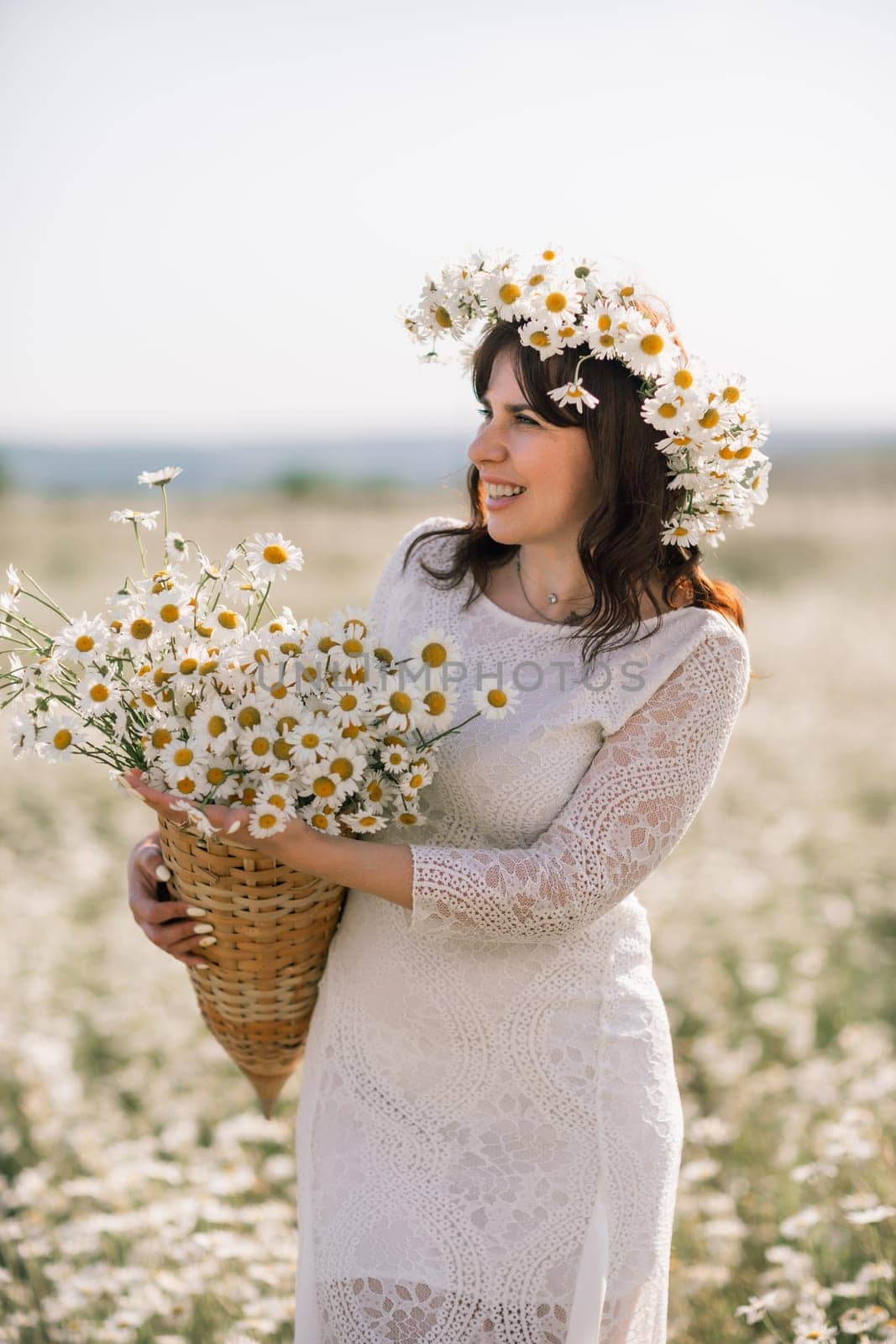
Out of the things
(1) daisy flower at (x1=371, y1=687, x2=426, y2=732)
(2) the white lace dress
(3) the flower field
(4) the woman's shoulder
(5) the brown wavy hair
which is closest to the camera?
(1) daisy flower at (x1=371, y1=687, x2=426, y2=732)

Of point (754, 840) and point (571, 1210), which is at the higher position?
point (571, 1210)

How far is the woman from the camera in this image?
202 cm

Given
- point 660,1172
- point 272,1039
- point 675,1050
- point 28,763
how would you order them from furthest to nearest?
point 28,763
point 675,1050
point 272,1039
point 660,1172

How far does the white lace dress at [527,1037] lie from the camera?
2.02 metres

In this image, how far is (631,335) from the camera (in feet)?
6.64

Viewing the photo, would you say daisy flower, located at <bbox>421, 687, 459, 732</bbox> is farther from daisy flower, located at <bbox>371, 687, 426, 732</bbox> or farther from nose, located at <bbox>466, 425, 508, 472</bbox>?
nose, located at <bbox>466, 425, 508, 472</bbox>

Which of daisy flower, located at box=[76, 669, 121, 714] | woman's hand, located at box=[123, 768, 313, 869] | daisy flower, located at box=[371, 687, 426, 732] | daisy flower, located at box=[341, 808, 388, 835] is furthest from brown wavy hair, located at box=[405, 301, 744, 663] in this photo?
daisy flower, located at box=[76, 669, 121, 714]

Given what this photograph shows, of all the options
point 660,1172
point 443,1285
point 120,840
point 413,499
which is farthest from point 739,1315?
point 413,499

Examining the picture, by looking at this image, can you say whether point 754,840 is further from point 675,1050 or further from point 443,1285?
point 443,1285

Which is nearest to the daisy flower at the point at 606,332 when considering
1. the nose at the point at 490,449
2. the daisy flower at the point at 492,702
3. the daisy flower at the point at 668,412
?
the daisy flower at the point at 668,412

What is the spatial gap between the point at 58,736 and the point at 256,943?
20.7 inches

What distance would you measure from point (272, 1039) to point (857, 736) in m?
5.30

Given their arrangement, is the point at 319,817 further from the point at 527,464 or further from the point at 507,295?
the point at 507,295

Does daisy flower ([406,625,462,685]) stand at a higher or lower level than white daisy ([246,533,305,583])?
lower
